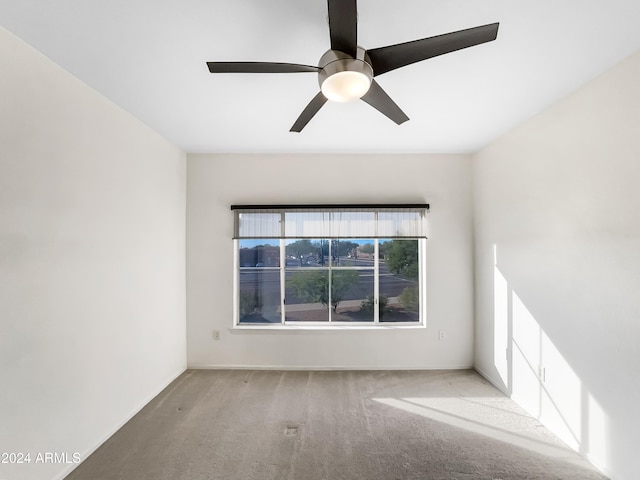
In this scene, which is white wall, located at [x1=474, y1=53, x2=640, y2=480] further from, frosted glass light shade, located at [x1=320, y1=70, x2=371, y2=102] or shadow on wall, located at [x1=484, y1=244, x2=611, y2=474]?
frosted glass light shade, located at [x1=320, y1=70, x2=371, y2=102]

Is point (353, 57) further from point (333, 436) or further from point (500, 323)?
point (500, 323)

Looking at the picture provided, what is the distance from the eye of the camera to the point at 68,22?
1.50m

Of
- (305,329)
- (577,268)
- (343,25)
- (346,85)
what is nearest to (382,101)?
(346,85)

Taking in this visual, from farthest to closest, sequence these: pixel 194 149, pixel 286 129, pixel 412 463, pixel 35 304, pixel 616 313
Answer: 1. pixel 194 149
2. pixel 286 129
3. pixel 412 463
4. pixel 616 313
5. pixel 35 304

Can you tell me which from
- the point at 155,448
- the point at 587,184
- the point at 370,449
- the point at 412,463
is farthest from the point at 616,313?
the point at 155,448

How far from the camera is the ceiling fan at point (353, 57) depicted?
3.78ft

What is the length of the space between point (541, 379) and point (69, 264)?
3682mm

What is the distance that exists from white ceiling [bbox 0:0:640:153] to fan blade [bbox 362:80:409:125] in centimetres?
31

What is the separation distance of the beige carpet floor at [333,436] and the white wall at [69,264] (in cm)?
39

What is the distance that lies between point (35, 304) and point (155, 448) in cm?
132

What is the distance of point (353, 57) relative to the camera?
1.31m

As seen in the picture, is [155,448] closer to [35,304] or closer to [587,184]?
[35,304]

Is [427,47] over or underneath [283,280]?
over

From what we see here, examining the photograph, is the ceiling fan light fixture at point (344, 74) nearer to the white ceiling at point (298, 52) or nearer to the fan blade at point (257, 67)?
the fan blade at point (257, 67)
